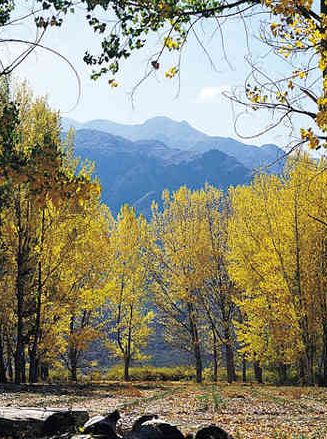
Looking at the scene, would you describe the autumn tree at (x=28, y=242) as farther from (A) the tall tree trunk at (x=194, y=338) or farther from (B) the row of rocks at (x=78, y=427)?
(B) the row of rocks at (x=78, y=427)

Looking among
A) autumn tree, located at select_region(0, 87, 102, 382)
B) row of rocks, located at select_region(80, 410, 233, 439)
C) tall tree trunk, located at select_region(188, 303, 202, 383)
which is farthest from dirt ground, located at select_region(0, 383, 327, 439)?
tall tree trunk, located at select_region(188, 303, 202, 383)

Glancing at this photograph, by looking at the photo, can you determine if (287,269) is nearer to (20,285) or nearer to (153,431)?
(20,285)

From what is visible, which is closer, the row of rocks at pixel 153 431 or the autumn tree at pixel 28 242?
the row of rocks at pixel 153 431

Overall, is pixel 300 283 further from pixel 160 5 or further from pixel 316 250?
pixel 160 5

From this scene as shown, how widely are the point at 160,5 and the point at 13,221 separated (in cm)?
1557

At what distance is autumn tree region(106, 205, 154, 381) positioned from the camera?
1174 inches

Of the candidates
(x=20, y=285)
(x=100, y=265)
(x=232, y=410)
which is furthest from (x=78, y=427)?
(x=100, y=265)

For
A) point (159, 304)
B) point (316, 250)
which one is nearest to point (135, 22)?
point (316, 250)

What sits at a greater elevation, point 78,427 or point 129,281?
point 129,281

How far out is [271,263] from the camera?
20781 millimetres

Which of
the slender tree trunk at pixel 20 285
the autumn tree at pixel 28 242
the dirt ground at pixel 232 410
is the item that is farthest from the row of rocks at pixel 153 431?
the slender tree trunk at pixel 20 285

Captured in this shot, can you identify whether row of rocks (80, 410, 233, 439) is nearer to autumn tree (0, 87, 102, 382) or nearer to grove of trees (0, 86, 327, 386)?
grove of trees (0, 86, 327, 386)

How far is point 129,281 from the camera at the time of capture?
30.2 metres

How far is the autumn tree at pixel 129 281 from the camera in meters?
29.8
